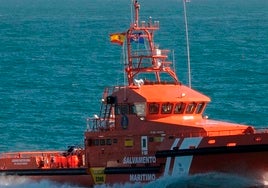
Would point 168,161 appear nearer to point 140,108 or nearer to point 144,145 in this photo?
point 144,145

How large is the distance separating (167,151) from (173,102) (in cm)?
189

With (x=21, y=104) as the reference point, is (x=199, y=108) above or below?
above

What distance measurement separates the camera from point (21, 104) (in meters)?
62.1

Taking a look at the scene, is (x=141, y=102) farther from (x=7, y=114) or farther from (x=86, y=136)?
(x=7, y=114)

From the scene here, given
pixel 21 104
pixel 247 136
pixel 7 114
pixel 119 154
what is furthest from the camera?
pixel 21 104

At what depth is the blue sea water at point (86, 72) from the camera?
174 feet

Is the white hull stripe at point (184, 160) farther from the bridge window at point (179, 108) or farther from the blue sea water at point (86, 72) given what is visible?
the bridge window at point (179, 108)

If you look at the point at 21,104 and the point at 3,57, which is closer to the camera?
the point at 21,104

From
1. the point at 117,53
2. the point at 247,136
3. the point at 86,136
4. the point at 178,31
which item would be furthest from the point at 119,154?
the point at 178,31

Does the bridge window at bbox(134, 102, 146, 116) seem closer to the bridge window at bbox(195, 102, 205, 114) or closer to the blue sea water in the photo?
the bridge window at bbox(195, 102, 205, 114)

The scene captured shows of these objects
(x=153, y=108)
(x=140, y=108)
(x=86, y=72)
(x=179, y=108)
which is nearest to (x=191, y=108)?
(x=179, y=108)

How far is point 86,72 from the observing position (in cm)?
8000

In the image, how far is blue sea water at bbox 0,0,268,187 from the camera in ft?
174

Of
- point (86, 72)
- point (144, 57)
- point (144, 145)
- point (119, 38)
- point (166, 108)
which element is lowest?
point (86, 72)
